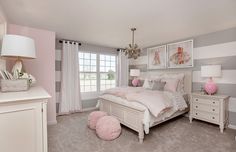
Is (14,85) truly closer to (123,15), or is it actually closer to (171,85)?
(123,15)

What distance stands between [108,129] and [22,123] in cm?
148

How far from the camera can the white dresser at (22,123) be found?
1136 millimetres

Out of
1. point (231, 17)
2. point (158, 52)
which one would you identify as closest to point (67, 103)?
point (158, 52)

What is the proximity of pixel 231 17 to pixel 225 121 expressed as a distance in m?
2.17

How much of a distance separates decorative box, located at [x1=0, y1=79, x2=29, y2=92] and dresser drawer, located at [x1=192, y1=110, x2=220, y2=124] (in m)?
3.54

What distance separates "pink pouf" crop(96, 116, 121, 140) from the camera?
93.2 inches

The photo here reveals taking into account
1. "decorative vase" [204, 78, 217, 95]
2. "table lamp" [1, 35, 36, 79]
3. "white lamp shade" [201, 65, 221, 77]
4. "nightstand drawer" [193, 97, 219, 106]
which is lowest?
"nightstand drawer" [193, 97, 219, 106]

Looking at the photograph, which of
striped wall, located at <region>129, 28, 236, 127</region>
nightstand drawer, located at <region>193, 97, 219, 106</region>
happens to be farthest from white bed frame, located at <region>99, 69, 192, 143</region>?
nightstand drawer, located at <region>193, 97, 219, 106</region>

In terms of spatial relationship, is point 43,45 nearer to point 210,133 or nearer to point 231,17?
point 231,17

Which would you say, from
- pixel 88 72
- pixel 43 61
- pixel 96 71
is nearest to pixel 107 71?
pixel 96 71

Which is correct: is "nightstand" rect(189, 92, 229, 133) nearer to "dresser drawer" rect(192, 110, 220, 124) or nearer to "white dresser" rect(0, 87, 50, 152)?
"dresser drawer" rect(192, 110, 220, 124)

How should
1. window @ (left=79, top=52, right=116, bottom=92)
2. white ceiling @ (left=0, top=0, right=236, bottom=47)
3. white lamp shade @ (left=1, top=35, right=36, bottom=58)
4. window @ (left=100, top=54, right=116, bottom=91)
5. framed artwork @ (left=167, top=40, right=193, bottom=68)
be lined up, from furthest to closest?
window @ (left=100, top=54, right=116, bottom=91)
window @ (left=79, top=52, right=116, bottom=92)
framed artwork @ (left=167, top=40, right=193, bottom=68)
white ceiling @ (left=0, top=0, right=236, bottom=47)
white lamp shade @ (left=1, top=35, right=36, bottom=58)

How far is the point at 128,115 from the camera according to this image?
8.59 ft

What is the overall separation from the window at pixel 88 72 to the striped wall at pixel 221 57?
318 centimetres
